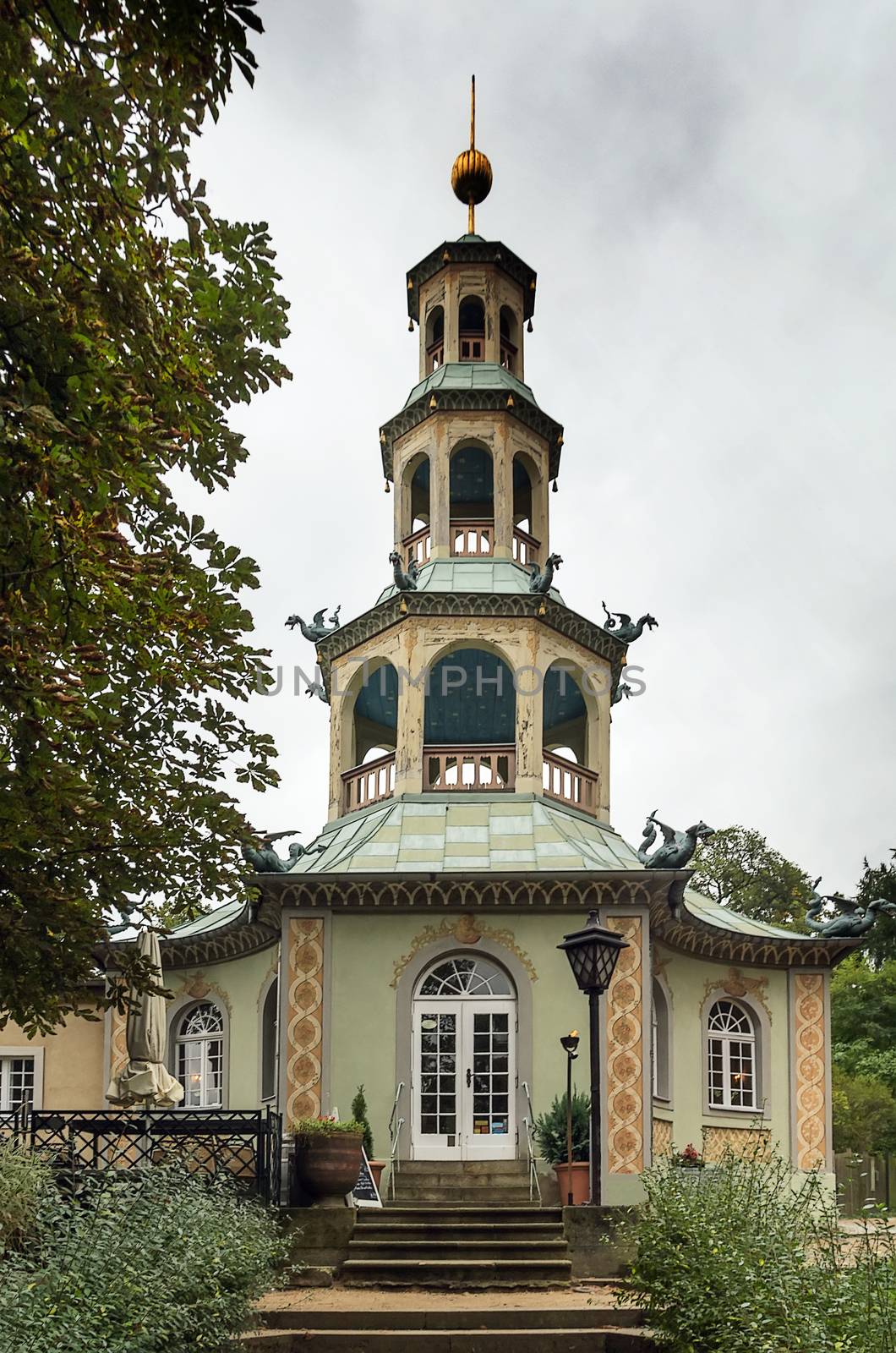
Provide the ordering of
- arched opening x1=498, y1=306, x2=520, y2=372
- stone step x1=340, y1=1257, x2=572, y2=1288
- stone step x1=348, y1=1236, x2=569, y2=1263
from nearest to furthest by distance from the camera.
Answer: stone step x1=340, y1=1257, x2=572, y2=1288
stone step x1=348, y1=1236, x2=569, y2=1263
arched opening x1=498, y1=306, x2=520, y2=372

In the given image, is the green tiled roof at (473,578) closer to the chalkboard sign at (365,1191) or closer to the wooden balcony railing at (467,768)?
the wooden balcony railing at (467,768)

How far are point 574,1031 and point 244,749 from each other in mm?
9407

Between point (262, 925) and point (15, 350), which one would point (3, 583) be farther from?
point (262, 925)

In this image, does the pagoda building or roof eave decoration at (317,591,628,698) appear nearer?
the pagoda building

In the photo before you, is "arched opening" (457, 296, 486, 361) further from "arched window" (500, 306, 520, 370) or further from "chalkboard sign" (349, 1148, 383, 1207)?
"chalkboard sign" (349, 1148, 383, 1207)

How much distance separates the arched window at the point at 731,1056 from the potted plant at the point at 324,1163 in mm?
7847

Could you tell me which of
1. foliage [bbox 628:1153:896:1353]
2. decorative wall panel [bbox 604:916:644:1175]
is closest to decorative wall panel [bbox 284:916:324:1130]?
decorative wall panel [bbox 604:916:644:1175]

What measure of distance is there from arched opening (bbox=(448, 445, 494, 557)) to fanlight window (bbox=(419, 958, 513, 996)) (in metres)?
6.93

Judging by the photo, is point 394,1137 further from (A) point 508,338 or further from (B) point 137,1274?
(A) point 508,338

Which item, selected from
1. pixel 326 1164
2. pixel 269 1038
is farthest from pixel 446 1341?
pixel 269 1038

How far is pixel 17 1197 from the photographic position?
11.8m

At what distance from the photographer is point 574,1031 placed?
62.4 ft

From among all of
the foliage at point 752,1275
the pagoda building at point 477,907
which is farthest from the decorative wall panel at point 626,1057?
the foliage at point 752,1275

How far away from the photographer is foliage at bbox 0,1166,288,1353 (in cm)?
866
